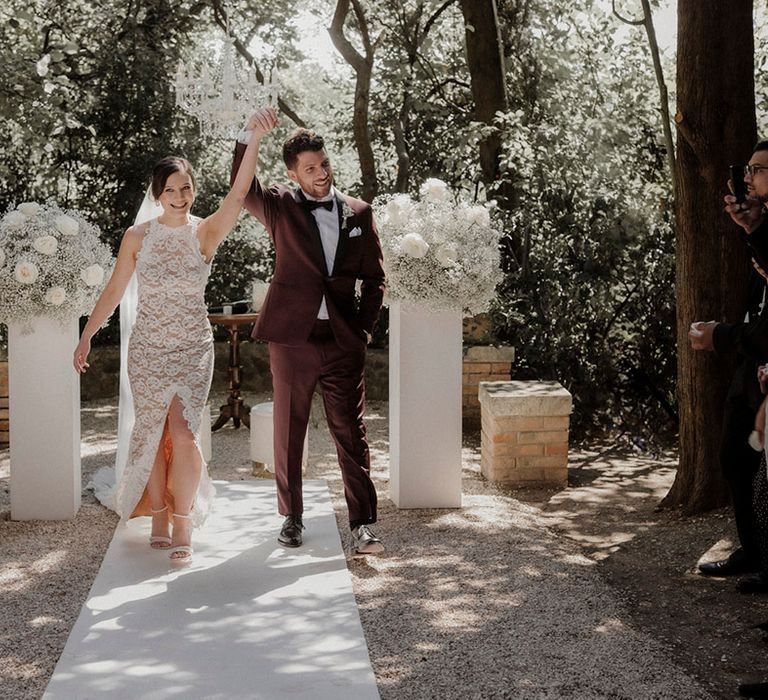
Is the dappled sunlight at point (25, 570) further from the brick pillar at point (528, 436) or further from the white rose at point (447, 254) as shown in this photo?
the brick pillar at point (528, 436)

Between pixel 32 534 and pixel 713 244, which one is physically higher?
pixel 713 244

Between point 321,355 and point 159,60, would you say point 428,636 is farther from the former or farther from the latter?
point 159,60

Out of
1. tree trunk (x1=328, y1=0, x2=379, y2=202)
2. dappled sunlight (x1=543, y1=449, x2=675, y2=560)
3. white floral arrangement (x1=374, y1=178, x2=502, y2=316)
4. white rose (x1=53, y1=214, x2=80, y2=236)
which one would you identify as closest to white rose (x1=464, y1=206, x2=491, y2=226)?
white floral arrangement (x1=374, y1=178, x2=502, y2=316)

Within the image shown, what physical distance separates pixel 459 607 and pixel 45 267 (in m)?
2.89

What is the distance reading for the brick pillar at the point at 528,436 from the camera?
21.9ft

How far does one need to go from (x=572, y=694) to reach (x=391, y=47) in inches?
390

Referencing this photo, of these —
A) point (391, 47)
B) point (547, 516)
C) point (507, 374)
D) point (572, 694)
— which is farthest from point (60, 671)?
point (391, 47)

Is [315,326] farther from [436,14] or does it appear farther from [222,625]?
[436,14]

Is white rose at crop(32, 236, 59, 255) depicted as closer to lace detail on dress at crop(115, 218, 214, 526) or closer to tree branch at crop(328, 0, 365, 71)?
lace detail on dress at crop(115, 218, 214, 526)

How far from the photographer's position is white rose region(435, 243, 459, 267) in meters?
5.61

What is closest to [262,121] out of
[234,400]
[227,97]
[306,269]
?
[306,269]

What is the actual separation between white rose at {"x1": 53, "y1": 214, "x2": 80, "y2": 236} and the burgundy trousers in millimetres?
1431

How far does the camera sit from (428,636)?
3.94m

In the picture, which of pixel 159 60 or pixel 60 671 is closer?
pixel 60 671
